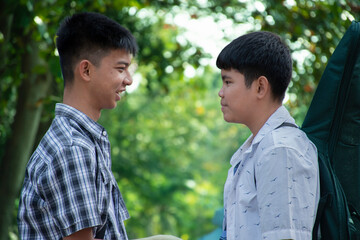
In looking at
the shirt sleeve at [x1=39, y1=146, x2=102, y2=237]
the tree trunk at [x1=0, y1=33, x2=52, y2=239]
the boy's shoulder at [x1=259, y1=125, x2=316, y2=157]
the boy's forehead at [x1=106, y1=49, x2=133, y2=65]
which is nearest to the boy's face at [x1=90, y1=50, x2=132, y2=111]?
the boy's forehead at [x1=106, y1=49, x2=133, y2=65]

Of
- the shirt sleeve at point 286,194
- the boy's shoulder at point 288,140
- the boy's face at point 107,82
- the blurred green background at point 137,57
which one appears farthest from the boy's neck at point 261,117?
the blurred green background at point 137,57

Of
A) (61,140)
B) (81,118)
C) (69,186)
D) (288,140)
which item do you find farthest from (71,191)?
(288,140)

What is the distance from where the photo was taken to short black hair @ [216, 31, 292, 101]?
88.4 inches

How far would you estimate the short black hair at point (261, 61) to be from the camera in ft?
7.36

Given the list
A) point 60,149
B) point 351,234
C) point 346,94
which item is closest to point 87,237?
point 60,149

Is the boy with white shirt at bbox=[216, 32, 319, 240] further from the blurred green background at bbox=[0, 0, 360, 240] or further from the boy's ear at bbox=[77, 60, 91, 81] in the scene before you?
the blurred green background at bbox=[0, 0, 360, 240]

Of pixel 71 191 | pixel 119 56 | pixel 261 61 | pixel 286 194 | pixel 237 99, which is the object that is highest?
pixel 119 56

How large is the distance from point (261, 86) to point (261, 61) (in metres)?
0.10

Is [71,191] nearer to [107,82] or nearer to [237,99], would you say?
[107,82]

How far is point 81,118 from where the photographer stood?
7.13ft

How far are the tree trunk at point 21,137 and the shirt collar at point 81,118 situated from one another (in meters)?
4.04

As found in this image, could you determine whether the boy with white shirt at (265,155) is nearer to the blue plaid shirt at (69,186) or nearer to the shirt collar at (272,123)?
the shirt collar at (272,123)

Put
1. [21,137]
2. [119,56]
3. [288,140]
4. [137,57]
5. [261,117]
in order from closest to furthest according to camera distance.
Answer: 1. [288,140]
2. [261,117]
3. [119,56]
4. [21,137]
5. [137,57]

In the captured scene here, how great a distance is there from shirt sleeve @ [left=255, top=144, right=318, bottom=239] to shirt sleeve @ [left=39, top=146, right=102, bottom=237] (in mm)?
606
